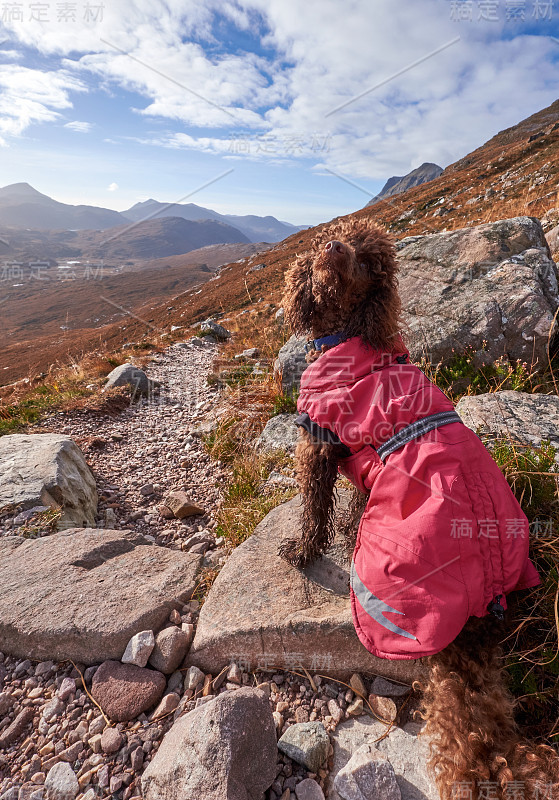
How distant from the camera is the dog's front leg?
94.4 inches

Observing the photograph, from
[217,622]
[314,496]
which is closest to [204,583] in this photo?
[217,622]

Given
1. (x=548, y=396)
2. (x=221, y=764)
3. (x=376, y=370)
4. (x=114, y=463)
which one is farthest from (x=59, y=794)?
(x=548, y=396)

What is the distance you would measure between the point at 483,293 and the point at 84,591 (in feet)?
17.1

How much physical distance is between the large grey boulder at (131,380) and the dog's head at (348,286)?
557 centimetres

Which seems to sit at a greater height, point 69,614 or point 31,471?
point 31,471

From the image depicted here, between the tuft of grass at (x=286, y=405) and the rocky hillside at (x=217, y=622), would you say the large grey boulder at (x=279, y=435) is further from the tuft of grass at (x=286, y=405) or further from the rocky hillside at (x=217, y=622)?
the tuft of grass at (x=286, y=405)

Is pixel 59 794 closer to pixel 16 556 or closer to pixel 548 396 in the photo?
pixel 16 556

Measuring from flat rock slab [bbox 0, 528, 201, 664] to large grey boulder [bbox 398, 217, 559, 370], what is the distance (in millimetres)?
3695

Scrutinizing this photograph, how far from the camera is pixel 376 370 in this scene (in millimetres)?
2141

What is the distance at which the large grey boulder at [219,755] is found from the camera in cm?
152

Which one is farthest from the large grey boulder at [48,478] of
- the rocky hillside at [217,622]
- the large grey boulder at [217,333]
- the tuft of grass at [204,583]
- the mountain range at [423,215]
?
the large grey boulder at [217,333]

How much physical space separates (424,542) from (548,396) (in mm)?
2691

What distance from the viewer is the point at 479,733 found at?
148 cm

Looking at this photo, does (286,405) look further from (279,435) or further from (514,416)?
(514,416)
